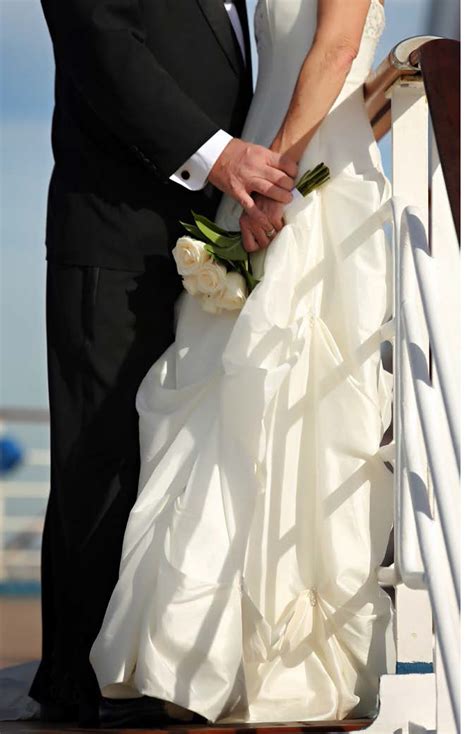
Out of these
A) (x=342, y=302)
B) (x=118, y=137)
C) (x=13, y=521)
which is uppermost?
(x=118, y=137)

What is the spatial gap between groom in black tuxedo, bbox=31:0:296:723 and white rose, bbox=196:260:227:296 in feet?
0.41

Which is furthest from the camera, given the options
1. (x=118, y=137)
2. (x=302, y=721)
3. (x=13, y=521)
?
(x=13, y=521)

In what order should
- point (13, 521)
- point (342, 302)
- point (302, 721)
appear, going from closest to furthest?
point (302, 721)
point (342, 302)
point (13, 521)

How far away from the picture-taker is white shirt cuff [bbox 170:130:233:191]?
221cm

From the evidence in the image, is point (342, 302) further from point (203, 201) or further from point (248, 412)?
point (203, 201)

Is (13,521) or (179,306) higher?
(179,306)

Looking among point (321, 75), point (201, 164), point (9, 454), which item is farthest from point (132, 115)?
point (9, 454)

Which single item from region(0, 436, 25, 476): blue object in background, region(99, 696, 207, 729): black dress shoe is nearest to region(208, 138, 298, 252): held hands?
region(99, 696, 207, 729): black dress shoe

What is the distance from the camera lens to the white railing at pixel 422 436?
1.26 metres

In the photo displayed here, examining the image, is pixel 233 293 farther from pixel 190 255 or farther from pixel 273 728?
pixel 273 728

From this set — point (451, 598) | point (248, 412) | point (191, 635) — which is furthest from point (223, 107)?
point (451, 598)

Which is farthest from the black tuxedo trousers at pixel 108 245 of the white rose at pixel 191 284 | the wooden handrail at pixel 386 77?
the wooden handrail at pixel 386 77

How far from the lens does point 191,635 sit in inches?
78.0

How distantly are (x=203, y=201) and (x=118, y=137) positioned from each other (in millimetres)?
213
